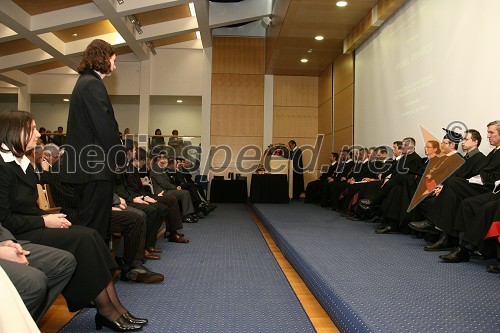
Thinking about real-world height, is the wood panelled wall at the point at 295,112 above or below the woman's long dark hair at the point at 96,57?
above

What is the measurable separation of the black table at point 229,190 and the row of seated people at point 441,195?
3933 millimetres

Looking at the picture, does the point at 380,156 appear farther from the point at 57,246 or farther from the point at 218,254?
the point at 57,246

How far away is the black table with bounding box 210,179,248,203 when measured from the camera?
10.2m

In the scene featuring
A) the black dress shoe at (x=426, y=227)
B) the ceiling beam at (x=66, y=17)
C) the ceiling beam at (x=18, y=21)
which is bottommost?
the black dress shoe at (x=426, y=227)

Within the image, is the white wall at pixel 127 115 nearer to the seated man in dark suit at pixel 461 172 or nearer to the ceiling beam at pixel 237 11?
the ceiling beam at pixel 237 11

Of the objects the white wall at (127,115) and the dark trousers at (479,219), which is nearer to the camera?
the dark trousers at (479,219)

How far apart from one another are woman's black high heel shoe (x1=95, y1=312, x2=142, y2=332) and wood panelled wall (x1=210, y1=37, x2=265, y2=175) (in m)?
9.25

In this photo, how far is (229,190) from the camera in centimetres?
1024

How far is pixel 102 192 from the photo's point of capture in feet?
7.50

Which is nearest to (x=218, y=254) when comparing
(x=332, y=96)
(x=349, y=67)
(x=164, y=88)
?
(x=349, y=67)

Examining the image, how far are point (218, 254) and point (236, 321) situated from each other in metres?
1.75

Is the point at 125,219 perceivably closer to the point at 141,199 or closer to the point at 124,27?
the point at 141,199

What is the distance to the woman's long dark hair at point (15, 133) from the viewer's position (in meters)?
1.93

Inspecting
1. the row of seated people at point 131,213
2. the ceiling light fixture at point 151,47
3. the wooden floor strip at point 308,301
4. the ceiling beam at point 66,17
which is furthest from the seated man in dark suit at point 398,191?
the ceiling light fixture at point 151,47
